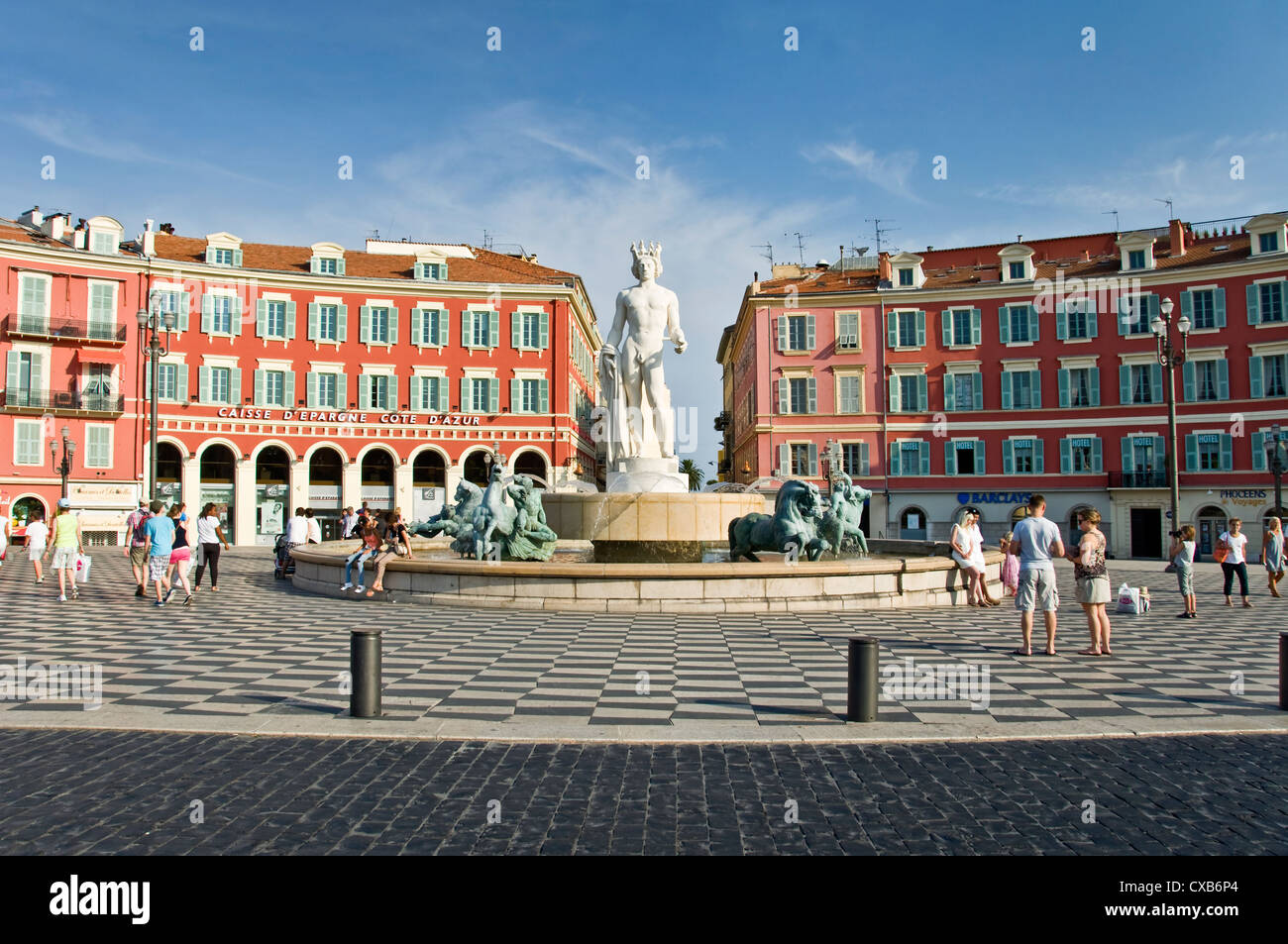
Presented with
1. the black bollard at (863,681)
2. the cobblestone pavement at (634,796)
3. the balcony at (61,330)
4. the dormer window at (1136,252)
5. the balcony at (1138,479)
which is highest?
the dormer window at (1136,252)

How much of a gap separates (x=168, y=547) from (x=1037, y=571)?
1294 centimetres

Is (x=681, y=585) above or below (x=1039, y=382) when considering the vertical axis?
below

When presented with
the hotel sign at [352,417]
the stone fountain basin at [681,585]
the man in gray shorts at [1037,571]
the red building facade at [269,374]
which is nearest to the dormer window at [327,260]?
the red building facade at [269,374]

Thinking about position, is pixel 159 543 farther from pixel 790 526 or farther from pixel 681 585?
pixel 790 526

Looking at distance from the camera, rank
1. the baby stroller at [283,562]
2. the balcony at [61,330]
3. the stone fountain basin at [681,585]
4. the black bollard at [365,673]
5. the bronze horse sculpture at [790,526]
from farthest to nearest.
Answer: the balcony at [61,330] < the baby stroller at [283,562] < the bronze horse sculpture at [790,526] < the stone fountain basin at [681,585] < the black bollard at [365,673]

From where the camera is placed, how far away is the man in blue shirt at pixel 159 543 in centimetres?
1411

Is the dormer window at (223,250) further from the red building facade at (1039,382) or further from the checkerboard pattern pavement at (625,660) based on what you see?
the checkerboard pattern pavement at (625,660)

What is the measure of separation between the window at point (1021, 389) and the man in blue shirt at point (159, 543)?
3968 centimetres

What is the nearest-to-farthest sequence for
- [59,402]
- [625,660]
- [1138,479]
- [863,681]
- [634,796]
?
[634,796] < [863,681] < [625,660] < [59,402] < [1138,479]

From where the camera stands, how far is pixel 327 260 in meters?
46.1

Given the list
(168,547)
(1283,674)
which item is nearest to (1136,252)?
(1283,674)
